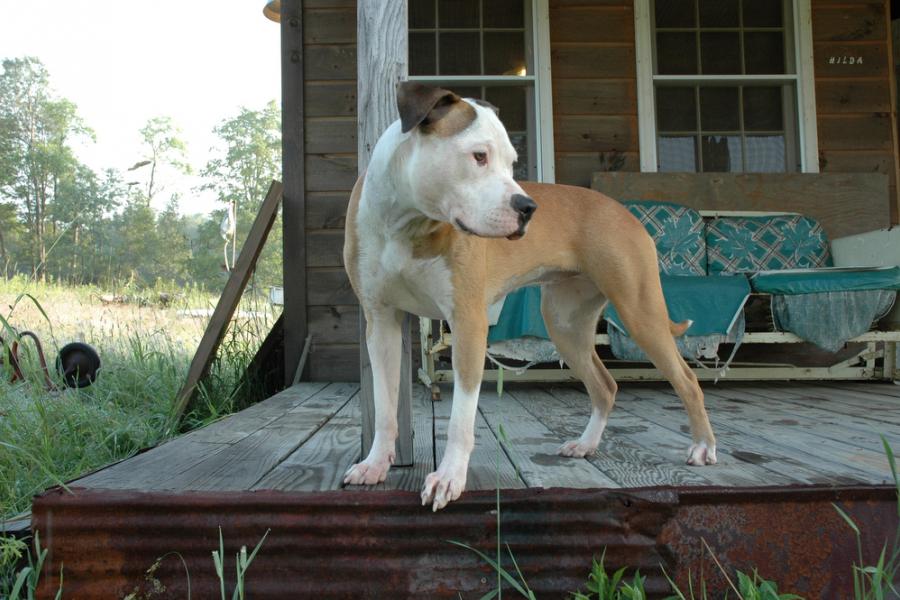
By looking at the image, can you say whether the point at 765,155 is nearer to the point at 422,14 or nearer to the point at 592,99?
the point at 592,99

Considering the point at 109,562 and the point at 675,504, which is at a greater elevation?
the point at 675,504

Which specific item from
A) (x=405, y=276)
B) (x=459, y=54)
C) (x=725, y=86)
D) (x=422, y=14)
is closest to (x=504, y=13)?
(x=459, y=54)

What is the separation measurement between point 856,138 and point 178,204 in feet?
86.6

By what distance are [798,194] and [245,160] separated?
2628 cm

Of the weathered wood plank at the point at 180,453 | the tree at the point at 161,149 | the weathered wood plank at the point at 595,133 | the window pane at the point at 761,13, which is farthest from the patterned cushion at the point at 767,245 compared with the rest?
the tree at the point at 161,149

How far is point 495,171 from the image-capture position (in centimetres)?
161

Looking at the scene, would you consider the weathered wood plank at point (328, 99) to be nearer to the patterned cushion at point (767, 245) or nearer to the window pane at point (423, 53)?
the window pane at point (423, 53)

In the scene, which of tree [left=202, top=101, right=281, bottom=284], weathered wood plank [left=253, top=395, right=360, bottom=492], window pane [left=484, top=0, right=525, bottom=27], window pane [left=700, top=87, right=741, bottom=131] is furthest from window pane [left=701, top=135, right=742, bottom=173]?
tree [left=202, top=101, right=281, bottom=284]

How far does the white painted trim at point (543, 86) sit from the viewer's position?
15.7ft

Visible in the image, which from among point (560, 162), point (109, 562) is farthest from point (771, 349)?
point (109, 562)

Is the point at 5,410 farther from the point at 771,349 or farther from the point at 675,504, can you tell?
the point at 771,349

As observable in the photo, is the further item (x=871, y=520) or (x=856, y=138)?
(x=856, y=138)

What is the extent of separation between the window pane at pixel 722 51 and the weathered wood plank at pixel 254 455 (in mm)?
4025

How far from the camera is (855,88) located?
16.0ft
